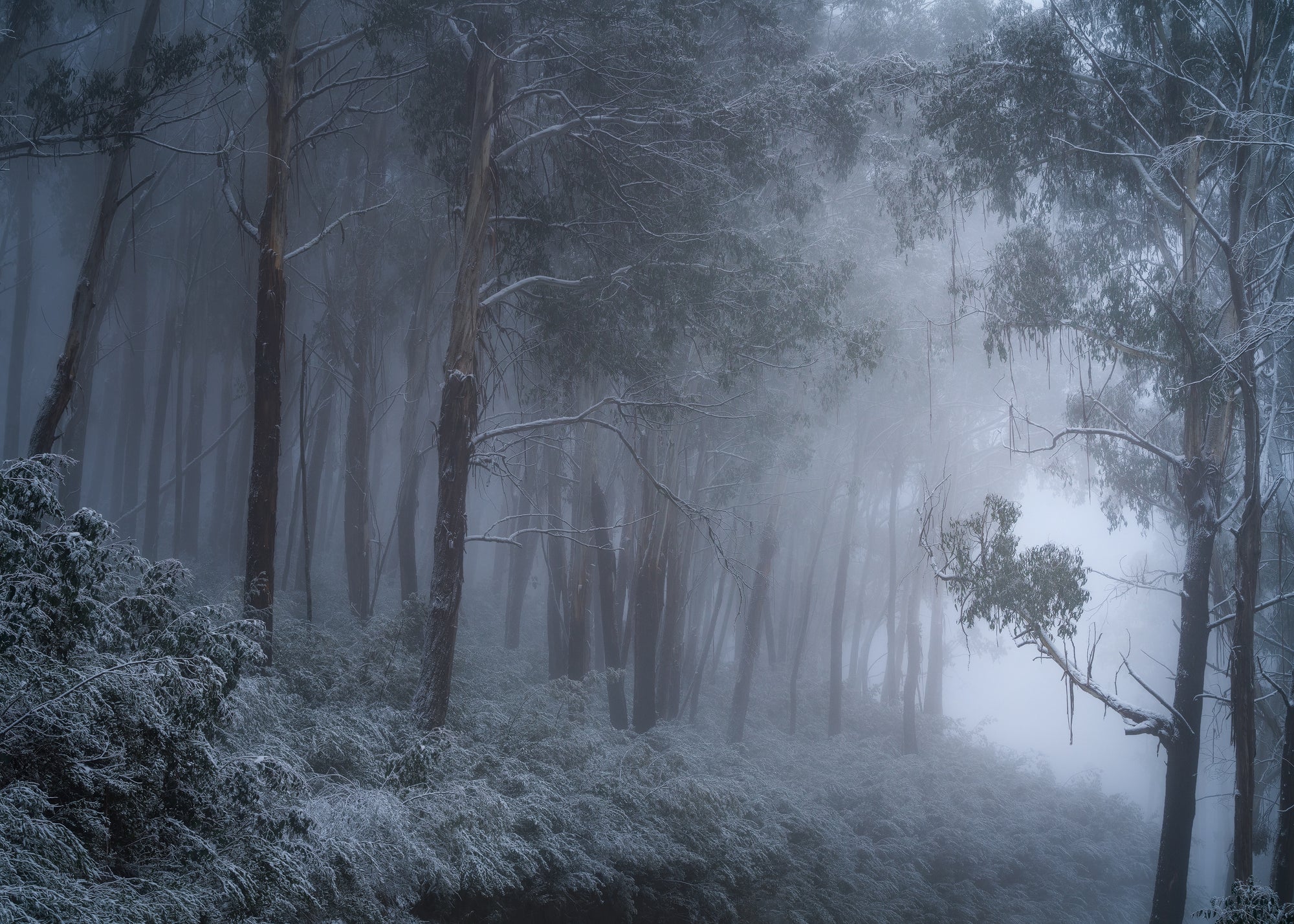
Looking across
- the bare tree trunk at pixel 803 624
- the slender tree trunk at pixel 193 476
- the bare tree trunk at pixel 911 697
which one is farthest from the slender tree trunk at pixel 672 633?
the slender tree trunk at pixel 193 476

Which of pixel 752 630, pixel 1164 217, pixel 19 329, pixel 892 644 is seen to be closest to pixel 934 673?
pixel 892 644

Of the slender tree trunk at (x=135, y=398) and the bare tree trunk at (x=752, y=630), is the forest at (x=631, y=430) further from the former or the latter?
the slender tree trunk at (x=135, y=398)

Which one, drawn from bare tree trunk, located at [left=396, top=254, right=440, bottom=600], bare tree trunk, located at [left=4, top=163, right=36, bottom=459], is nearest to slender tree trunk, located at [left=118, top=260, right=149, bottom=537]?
bare tree trunk, located at [left=4, top=163, right=36, bottom=459]

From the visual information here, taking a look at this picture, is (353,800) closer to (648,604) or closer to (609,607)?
(609,607)

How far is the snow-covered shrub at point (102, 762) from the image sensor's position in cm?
370

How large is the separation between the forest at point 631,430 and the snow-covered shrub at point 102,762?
27mm

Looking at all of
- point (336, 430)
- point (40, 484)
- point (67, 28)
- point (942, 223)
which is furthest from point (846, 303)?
point (336, 430)

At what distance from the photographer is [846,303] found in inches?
701

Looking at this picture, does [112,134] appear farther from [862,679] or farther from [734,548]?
[862,679]

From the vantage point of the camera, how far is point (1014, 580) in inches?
419

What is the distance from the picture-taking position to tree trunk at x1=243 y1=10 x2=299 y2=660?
30.5ft

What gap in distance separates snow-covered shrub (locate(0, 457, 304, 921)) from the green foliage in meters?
8.18

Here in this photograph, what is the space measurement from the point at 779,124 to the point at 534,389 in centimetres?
515

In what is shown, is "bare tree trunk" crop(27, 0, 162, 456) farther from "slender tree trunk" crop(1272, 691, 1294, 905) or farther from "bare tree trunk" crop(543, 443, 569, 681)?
"slender tree trunk" crop(1272, 691, 1294, 905)
